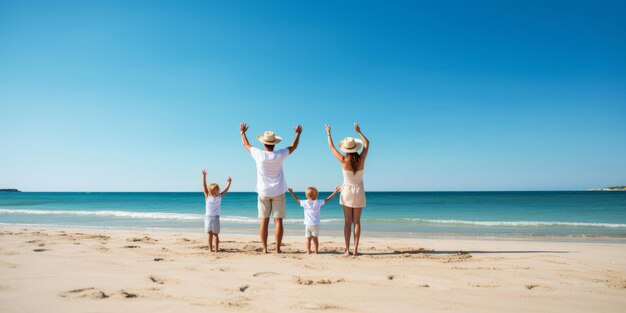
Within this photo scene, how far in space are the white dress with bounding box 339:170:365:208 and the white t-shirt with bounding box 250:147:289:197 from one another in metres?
1.14

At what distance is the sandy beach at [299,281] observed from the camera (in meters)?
3.38

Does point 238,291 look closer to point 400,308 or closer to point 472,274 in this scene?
point 400,308

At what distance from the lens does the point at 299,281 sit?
422cm

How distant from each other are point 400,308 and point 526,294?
1.62m

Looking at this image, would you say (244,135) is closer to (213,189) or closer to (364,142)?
(213,189)

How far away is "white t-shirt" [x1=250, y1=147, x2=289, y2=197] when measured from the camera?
6262 millimetres

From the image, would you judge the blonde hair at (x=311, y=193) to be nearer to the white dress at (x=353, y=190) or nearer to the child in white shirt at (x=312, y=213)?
the child in white shirt at (x=312, y=213)

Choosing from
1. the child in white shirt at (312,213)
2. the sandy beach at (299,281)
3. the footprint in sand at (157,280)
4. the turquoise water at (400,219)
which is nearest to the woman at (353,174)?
the child in white shirt at (312,213)

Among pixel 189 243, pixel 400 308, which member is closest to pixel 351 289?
pixel 400 308

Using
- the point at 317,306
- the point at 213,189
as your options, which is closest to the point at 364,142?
the point at 213,189

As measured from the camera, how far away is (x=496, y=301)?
11.7 ft

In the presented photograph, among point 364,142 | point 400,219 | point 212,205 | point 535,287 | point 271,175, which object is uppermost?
point 364,142

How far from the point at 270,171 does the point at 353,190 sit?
1.54 m

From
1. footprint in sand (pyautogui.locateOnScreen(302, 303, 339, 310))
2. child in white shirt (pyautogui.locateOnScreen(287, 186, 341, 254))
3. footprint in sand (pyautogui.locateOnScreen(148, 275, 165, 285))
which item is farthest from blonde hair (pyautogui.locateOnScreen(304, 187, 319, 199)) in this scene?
footprint in sand (pyautogui.locateOnScreen(302, 303, 339, 310))
